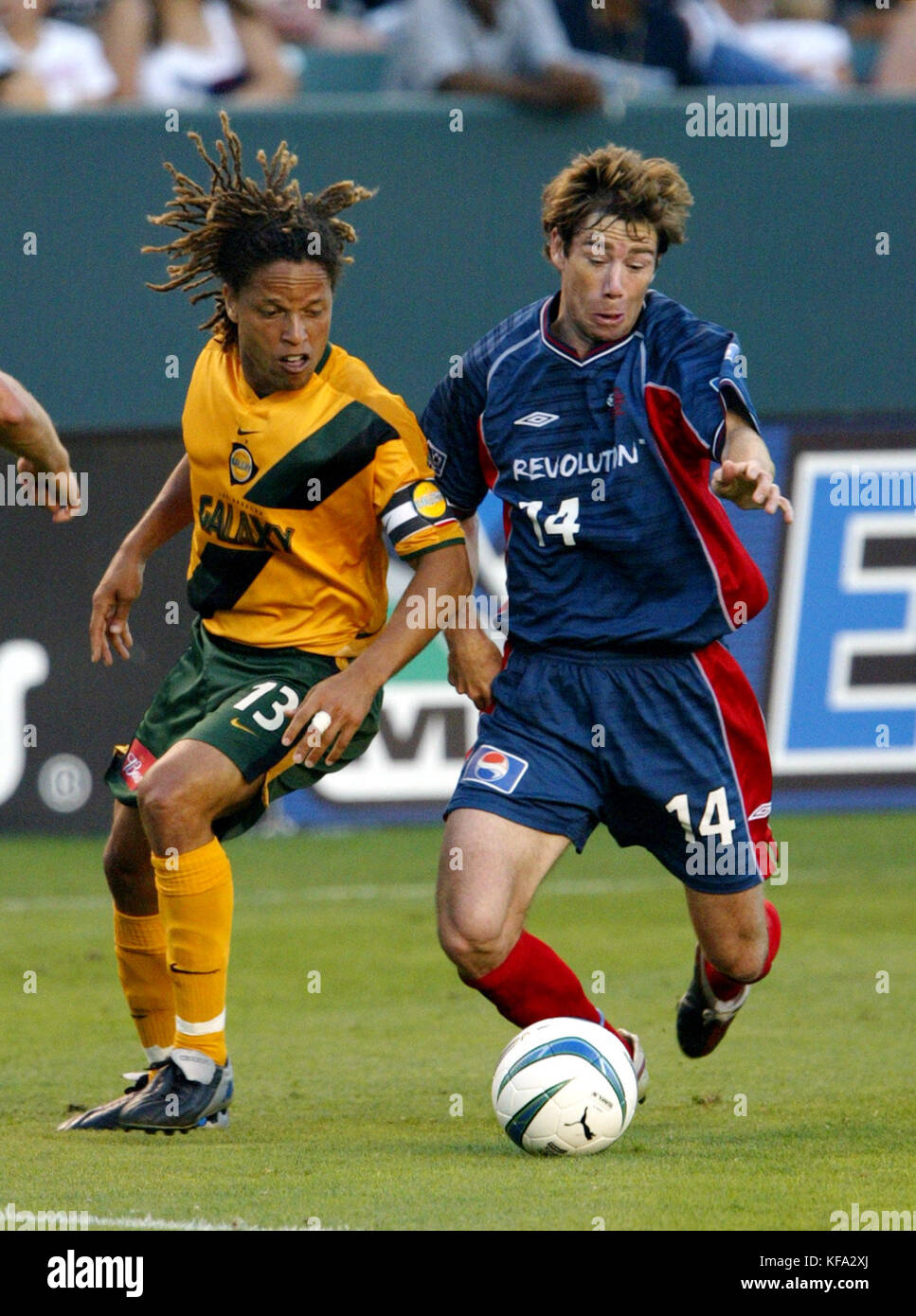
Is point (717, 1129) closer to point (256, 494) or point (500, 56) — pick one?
point (256, 494)

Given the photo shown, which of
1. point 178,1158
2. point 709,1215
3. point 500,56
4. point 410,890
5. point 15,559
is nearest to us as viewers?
point 709,1215

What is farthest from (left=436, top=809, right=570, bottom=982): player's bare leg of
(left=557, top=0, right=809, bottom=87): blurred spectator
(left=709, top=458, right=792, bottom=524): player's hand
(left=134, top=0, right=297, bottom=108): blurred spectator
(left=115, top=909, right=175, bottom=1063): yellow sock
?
(left=557, top=0, right=809, bottom=87): blurred spectator

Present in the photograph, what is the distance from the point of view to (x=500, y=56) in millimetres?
10562

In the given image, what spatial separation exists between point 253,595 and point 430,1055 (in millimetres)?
1729

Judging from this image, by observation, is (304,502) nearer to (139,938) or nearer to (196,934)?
(196,934)

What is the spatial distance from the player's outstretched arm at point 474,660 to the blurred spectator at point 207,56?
6.59m

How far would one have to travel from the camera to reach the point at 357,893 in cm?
879

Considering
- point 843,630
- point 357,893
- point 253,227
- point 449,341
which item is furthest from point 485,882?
point 449,341

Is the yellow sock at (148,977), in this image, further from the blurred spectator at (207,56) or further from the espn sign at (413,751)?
the blurred spectator at (207,56)

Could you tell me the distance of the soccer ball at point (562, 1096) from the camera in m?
4.52

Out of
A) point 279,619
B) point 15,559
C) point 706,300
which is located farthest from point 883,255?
point 279,619

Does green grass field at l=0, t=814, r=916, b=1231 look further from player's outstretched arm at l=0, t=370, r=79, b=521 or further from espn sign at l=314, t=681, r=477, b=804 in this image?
player's outstretched arm at l=0, t=370, r=79, b=521

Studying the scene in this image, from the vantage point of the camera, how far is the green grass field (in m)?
4.04

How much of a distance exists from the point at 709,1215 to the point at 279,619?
190 cm
